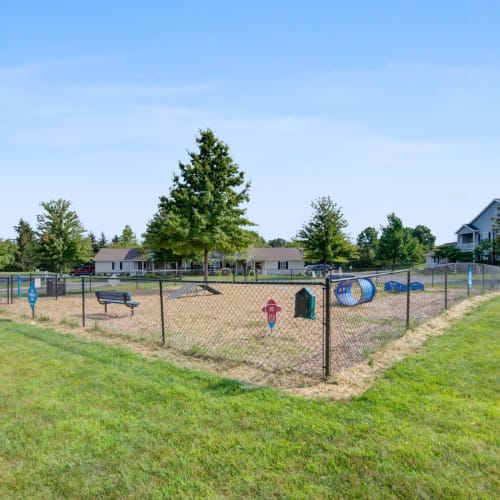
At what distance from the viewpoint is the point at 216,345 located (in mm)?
7133

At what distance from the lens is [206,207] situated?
67.4 ft

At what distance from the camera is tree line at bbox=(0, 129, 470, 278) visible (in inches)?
796

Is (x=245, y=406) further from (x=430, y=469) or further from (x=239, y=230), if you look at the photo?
(x=239, y=230)

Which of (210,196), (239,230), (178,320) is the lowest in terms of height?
(178,320)

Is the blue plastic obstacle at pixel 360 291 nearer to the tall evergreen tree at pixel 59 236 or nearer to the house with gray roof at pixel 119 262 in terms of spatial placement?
the tall evergreen tree at pixel 59 236

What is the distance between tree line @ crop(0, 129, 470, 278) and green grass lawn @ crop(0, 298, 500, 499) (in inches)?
590

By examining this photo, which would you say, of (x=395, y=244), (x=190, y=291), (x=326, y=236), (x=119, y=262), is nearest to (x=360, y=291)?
(x=190, y=291)

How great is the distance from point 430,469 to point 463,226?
63467 millimetres

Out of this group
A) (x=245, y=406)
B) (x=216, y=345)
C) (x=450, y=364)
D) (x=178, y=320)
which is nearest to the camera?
(x=245, y=406)

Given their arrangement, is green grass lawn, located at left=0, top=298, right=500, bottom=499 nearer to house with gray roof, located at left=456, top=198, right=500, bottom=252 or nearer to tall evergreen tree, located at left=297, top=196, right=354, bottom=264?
tall evergreen tree, located at left=297, top=196, right=354, bottom=264

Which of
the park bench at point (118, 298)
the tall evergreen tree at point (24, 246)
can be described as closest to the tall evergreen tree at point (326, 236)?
the park bench at point (118, 298)

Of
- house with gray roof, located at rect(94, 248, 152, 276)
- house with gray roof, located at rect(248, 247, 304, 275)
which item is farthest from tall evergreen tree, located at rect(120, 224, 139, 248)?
house with gray roof, located at rect(248, 247, 304, 275)

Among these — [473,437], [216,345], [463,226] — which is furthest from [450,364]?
[463,226]

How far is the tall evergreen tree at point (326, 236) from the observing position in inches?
1409
